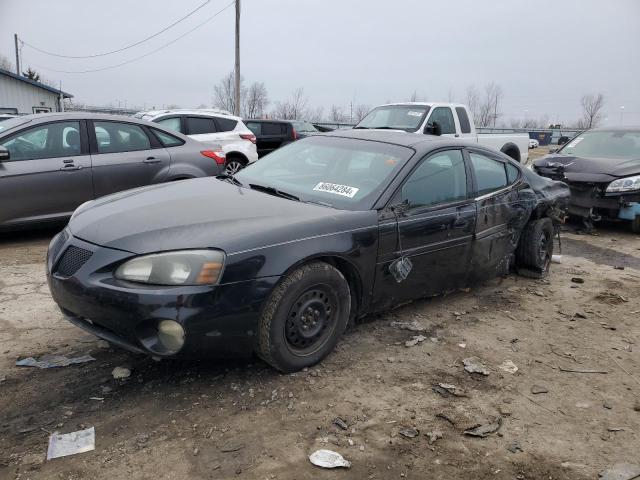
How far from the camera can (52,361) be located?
11.0ft

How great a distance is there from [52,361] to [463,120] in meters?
9.41

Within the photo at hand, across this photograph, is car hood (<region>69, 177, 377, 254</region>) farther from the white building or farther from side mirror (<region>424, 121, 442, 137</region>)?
the white building

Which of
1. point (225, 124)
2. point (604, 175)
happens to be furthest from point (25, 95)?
point (604, 175)

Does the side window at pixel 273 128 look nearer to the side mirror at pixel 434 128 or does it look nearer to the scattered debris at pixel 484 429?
the side mirror at pixel 434 128

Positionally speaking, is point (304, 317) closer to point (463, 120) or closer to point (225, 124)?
point (225, 124)

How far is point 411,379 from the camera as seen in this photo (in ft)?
10.8

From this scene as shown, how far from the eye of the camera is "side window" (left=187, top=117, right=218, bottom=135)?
33.4 ft

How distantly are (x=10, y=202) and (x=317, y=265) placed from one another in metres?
4.30

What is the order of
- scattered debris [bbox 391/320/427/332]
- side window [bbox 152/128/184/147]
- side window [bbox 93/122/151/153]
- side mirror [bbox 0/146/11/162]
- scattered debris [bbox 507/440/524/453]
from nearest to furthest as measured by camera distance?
scattered debris [bbox 507/440/524/453] → scattered debris [bbox 391/320/427/332] → side mirror [bbox 0/146/11/162] → side window [bbox 93/122/151/153] → side window [bbox 152/128/184/147]

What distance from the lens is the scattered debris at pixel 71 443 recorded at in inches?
97.1

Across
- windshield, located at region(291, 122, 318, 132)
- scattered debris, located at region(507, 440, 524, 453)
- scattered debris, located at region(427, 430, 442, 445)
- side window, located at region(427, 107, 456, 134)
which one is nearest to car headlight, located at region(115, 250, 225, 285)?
scattered debris, located at region(427, 430, 442, 445)

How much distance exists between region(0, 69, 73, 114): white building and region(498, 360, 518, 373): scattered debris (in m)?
25.4

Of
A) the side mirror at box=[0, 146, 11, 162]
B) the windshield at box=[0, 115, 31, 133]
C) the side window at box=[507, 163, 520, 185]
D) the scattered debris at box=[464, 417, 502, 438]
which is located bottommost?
the scattered debris at box=[464, 417, 502, 438]

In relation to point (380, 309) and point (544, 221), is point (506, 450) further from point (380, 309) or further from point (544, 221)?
point (544, 221)
